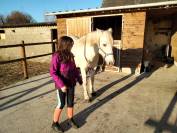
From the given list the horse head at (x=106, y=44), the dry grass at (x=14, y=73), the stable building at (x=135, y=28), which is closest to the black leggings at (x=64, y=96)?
the horse head at (x=106, y=44)

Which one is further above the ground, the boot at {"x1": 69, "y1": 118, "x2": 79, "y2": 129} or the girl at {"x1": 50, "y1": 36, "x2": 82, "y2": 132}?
the girl at {"x1": 50, "y1": 36, "x2": 82, "y2": 132}

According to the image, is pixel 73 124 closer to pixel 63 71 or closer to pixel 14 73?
pixel 63 71

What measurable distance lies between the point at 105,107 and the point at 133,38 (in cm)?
337

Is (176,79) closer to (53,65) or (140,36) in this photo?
(140,36)

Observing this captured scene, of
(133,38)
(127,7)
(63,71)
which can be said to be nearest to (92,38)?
(63,71)

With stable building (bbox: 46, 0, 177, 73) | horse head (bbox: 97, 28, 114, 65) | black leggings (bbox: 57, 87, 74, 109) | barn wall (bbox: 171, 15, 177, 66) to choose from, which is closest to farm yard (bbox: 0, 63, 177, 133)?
black leggings (bbox: 57, 87, 74, 109)

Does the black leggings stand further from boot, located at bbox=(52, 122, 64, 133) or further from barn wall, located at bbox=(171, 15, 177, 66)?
barn wall, located at bbox=(171, 15, 177, 66)

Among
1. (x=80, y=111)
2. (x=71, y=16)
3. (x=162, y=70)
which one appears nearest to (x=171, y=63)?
(x=162, y=70)

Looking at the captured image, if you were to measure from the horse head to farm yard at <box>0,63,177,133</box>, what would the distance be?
1036 mm

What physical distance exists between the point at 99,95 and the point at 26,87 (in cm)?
210

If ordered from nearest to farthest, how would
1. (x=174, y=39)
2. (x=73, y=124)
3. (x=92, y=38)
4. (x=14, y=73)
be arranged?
(x=73, y=124) → (x=92, y=38) → (x=14, y=73) → (x=174, y=39)

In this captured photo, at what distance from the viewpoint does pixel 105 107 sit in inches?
142

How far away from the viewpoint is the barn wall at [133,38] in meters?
5.95

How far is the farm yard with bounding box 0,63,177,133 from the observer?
290 cm
